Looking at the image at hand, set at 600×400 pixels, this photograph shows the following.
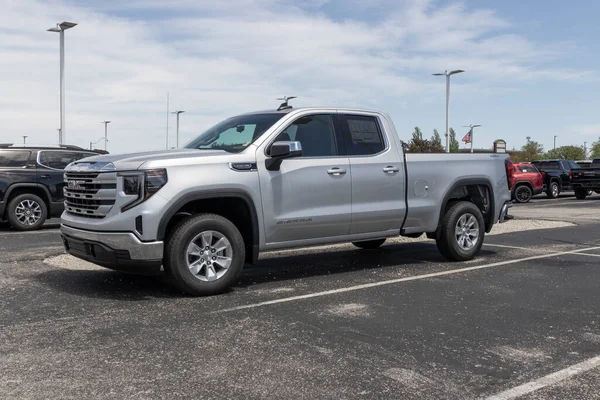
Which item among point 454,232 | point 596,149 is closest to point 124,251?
point 454,232

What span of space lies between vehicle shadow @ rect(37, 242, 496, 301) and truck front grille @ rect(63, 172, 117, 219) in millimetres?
814

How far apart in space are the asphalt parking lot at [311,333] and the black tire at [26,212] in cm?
475

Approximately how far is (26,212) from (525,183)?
59.7 ft

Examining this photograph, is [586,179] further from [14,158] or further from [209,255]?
[209,255]

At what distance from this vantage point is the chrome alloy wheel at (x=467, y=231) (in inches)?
329

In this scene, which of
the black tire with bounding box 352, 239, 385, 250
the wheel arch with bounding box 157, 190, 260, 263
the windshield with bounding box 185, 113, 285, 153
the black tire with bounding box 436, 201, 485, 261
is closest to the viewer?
the wheel arch with bounding box 157, 190, 260, 263

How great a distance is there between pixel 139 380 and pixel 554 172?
26549 millimetres

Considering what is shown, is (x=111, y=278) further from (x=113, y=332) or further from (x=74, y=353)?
(x=74, y=353)

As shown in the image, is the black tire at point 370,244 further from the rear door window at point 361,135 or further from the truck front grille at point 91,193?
the truck front grille at point 91,193

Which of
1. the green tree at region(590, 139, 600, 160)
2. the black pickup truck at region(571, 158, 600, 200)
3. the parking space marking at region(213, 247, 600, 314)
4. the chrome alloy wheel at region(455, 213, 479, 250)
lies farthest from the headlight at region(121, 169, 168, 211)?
the green tree at region(590, 139, 600, 160)

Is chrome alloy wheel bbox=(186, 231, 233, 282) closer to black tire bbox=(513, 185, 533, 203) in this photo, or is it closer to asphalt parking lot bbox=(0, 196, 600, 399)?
asphalt parking lot bbox=(0, 196, 600, 399)

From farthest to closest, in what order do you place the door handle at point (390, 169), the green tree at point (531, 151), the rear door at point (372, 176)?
the green tree at point (531, 151)
the door handle at point (390, 169)
the rear door at point (372, 176)

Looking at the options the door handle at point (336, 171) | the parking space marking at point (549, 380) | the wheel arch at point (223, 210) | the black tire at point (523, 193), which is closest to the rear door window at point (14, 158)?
the wheel arch at point (223, 210)

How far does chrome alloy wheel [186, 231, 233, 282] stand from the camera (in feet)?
20.0
